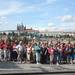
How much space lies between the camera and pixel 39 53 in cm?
2273

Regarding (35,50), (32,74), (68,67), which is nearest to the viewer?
(32,74)

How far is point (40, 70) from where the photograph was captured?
1942cm

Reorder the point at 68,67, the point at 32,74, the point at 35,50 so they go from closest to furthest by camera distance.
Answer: the point at 32,74
the point at 68,67
the point at 35,50

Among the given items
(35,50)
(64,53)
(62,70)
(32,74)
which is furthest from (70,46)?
(32,74)

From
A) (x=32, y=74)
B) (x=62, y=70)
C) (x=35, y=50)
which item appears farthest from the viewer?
(x=35, y=50)

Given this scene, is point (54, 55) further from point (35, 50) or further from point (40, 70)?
point (40, 70)

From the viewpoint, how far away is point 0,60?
77.6ft

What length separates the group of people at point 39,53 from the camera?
22.8 m

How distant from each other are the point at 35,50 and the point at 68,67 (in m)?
2.74

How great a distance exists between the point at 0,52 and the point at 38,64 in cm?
301

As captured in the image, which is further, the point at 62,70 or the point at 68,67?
the point at 68,67

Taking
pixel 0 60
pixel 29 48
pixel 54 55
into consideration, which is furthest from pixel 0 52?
pixel 54 55

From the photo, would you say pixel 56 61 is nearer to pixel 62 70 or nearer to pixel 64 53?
pixel 64 53

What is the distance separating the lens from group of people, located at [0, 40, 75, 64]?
22797mm
